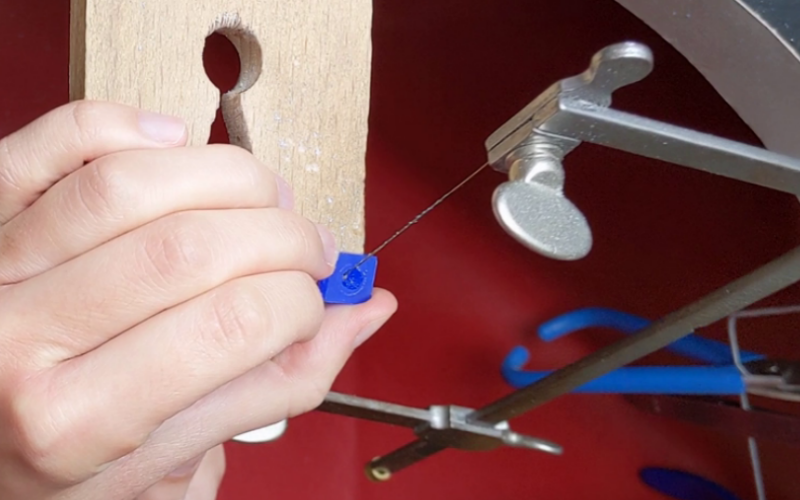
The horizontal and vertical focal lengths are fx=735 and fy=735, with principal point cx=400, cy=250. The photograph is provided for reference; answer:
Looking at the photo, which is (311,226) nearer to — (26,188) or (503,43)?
(26,188)

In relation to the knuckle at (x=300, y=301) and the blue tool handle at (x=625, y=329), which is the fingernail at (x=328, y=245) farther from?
the blue tool handle at (x=625, y=329)

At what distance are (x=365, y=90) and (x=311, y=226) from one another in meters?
0.09

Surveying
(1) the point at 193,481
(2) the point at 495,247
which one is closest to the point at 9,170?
(1) the point at 193,481

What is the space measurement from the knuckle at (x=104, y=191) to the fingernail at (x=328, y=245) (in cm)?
9

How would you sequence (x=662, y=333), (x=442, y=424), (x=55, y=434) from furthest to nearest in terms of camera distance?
1. (x=442, y=424)
2. (x=662, y=333)
3. (x=55, y=434)

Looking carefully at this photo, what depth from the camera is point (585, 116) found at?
26cm

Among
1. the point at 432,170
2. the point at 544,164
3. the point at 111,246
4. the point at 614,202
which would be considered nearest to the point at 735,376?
the point at 614,202

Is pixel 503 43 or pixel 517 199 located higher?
pixel 503 43

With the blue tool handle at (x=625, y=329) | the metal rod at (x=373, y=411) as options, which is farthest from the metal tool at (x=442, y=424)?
the blue tool handle at (x=625, y=329)

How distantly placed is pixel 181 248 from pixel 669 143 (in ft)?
0.61

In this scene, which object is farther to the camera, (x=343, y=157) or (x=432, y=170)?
(x=432, y=170)

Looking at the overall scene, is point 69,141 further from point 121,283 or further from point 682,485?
point 682,485

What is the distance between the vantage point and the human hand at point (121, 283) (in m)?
0.25

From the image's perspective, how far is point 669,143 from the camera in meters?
0.28
